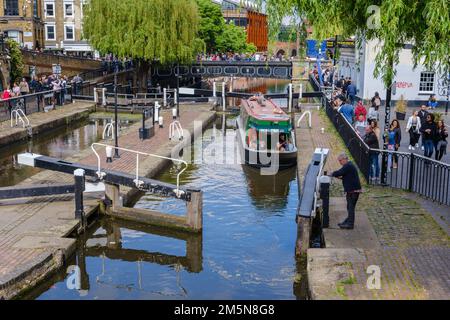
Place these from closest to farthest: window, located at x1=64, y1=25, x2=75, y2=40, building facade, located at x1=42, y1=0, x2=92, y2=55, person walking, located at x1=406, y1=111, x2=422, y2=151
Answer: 1. person walking, located at x1=406, y1=111, x2=422, y2=151
2. building facade, located at x1=42, y1=0, x2=92, y2=55
3. window, located at x1=64, y1=25, x2=75, y2=40

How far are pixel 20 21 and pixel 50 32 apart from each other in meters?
13.9

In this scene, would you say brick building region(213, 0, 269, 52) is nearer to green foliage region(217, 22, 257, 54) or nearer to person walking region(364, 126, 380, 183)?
green foliage region(217, 22, 257, 54)

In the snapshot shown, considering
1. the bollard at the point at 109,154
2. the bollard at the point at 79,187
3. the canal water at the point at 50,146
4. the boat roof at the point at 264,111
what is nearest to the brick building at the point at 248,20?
the canal water at the point at 50,146

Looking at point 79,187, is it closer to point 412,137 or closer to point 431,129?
point 431,129

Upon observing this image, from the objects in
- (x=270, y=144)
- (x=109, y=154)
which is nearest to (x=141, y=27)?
(x=270, y=144)

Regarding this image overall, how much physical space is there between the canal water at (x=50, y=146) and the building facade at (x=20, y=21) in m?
29.4

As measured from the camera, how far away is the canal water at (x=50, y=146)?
21.7 m

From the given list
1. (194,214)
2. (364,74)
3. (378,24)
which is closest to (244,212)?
(194,214)

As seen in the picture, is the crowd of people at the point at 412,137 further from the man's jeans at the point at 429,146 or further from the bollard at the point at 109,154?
the bollard at the point at 109,154

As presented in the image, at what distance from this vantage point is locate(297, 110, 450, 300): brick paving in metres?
9.98

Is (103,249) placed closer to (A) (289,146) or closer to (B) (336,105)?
(A) (289,146)

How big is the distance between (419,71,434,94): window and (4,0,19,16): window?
39976 millimetres

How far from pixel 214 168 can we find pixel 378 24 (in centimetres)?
1306

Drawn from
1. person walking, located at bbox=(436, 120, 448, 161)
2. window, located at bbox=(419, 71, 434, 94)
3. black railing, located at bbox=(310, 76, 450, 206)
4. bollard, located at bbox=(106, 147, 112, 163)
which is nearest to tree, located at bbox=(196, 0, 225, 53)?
window, located at bbox=(419, 71, 434, 94)
